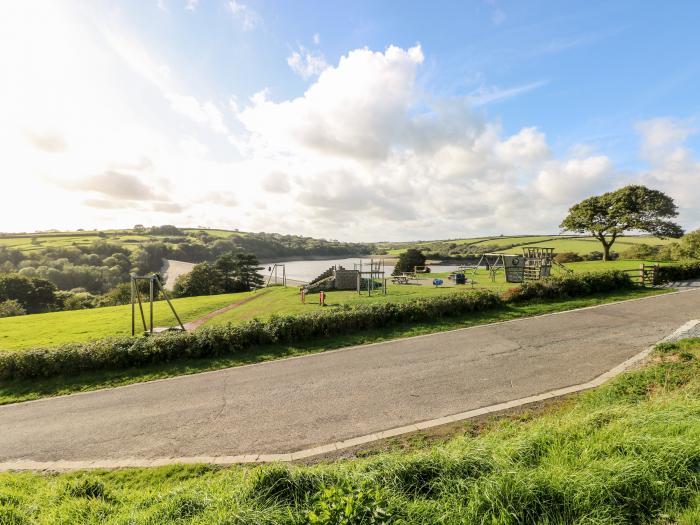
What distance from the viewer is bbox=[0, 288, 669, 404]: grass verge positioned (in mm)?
10438

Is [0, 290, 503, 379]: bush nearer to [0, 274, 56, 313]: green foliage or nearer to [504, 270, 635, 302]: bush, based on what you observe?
[504, 270, 635, 302]: bush

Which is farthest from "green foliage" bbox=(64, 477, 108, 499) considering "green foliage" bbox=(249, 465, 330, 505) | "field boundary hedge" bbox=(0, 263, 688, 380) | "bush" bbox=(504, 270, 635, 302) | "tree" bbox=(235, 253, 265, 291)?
"tree" bbox=(235, 253, 265, 291)

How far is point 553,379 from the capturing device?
28.1 feet

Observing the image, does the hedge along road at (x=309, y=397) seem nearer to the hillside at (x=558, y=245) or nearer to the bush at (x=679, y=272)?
the bush at (x=679, y=272)

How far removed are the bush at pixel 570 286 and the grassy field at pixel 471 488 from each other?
1270cm

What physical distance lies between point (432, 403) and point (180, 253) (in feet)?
300

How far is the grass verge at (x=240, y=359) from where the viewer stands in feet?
34.2

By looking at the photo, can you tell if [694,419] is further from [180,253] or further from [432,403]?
[180,253]

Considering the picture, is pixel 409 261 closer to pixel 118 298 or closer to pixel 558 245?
pixel 558 245

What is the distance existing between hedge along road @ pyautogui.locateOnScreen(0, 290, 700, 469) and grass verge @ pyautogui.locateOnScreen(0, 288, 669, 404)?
65 cm

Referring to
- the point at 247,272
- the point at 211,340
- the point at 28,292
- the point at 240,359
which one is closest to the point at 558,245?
the point at 247,272

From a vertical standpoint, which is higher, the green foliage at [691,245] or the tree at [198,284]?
the green foliage at [691,245]

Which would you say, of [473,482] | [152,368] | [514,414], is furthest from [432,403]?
[152,368]

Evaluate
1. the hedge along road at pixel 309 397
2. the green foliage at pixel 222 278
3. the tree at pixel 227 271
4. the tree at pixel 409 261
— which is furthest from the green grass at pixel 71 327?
the tree at pixel 409 261
